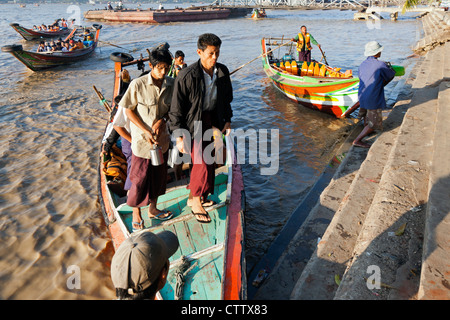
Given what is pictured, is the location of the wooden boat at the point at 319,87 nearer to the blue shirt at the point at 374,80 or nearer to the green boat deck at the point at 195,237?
the blue shirt at the point at 374,80

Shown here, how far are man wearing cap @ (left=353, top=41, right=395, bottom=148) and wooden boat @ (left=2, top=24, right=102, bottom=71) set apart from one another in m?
13.4

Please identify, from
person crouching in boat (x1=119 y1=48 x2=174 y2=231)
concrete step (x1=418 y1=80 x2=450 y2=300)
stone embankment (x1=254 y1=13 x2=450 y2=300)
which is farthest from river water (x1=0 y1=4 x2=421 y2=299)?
concrete step (x1=418 y1=80 x2=450 y2=300)

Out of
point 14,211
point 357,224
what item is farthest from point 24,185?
point 357,224

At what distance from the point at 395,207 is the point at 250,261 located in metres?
1.82

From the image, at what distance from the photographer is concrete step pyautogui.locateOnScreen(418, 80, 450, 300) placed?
1.95 m

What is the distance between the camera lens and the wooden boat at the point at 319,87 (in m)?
6.99

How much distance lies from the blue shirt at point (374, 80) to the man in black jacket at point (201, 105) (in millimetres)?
3071

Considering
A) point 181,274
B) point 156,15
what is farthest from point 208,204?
point 156,15

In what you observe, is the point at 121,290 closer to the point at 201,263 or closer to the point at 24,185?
the point at 201,263

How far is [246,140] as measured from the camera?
737 centimetres

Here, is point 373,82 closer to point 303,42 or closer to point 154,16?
point 303,42

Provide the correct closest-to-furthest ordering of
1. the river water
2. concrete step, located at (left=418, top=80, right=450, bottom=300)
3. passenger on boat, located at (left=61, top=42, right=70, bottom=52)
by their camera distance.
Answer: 1. concrete step, located at (left=418, top=80, right=450, bottom=300)
2. the river water
3. passenger on boat, located at (left=61, top=42, right=70, bottom=52)

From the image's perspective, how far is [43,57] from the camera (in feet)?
45.1

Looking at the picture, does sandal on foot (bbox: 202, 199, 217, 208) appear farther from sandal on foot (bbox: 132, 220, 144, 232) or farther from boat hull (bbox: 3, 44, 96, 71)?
boat hull (bbox: 3, 44, 96, 71)
